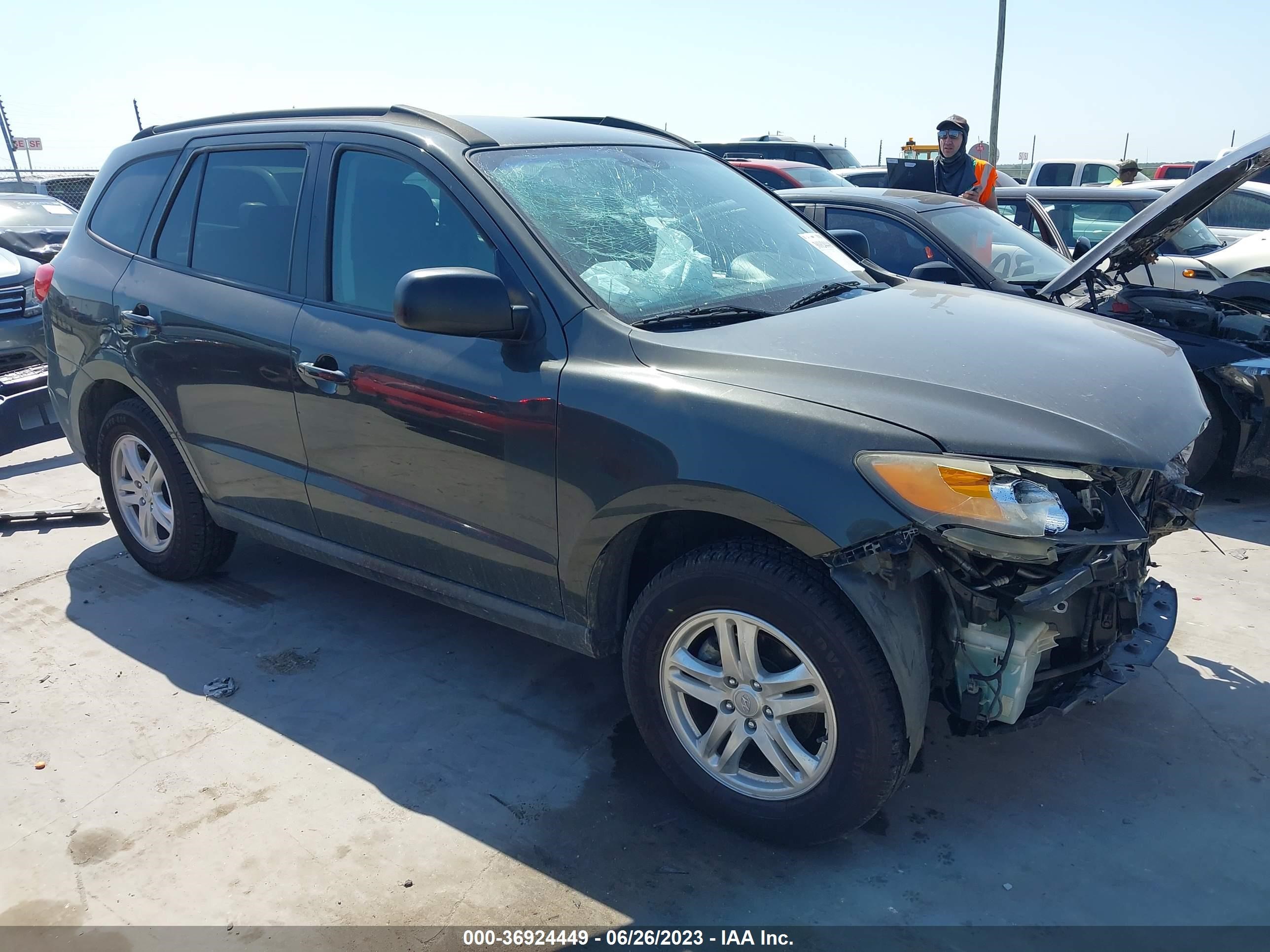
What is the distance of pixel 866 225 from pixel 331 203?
3.74 meters

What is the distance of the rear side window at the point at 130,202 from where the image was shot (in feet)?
13.8

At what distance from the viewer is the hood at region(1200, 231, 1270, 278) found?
7.41 meters

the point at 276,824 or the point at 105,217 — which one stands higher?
the point at 105,217

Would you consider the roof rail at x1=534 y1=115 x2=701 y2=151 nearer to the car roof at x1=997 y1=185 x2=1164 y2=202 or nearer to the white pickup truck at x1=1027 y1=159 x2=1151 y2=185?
the car roof at x1=997 y1=185 x2=1164 y2=202

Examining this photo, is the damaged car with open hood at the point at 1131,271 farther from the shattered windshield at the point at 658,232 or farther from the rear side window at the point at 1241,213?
the rear side window at the point at 1241,213

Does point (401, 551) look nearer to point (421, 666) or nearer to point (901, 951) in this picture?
point (421, 666)

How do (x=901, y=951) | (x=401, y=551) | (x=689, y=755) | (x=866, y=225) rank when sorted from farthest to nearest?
1. (x=866, y=225)
2. (x=401, y=551)
3. (x=689, y=755)
4. (x=901, y=951)

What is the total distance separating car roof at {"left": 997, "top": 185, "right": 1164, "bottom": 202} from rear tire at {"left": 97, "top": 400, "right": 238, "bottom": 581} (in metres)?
6.67

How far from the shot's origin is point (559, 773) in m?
3.13

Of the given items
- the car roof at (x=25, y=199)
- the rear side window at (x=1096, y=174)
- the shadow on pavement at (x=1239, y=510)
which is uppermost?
the car roof at (x=25, y=199)

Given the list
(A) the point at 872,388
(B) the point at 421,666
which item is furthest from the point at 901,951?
(B) the point at 421,666

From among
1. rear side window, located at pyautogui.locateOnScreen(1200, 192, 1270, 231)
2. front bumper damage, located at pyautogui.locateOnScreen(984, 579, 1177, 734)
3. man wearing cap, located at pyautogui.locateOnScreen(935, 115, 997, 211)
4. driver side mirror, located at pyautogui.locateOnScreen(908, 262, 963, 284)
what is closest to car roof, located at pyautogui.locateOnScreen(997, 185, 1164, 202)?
man wearing cap, located at pyautogui.locateOnScreen(935, 115, 997, 211)

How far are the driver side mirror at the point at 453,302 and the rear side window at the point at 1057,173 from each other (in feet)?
51.4

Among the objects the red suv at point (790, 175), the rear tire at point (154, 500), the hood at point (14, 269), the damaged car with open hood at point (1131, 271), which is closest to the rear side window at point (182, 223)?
the rear tire at point (154, 500)
